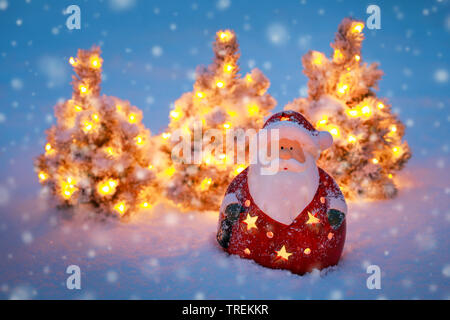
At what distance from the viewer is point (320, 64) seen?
5.28 meters

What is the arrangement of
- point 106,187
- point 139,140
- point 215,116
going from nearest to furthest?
point 106,187
point 215,116
point 139,140

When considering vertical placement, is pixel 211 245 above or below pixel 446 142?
below

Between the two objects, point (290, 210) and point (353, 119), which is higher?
point (353, 119)

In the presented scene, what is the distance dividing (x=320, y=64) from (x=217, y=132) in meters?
1.97

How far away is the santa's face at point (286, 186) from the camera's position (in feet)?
10.2

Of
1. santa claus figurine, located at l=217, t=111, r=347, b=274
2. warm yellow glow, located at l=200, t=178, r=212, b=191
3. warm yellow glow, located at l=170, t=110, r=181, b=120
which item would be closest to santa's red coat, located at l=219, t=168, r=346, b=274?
santa claus figurine, located at l=217, t=111, r=347, b=274

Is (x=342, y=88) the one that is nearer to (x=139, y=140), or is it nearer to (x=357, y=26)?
(x=357, y=26)

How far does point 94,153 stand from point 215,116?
1.68 metres

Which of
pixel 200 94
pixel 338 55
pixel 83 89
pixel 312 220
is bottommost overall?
pixel 312 220

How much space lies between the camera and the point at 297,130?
322cm

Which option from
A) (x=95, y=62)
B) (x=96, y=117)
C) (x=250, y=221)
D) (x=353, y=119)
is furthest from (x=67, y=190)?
(x=353, y=119)
